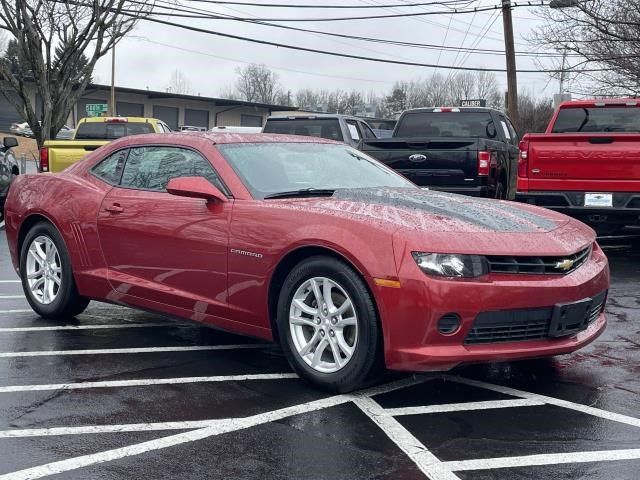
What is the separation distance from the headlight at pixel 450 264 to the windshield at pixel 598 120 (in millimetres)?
7426

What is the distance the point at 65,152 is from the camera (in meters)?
12.7

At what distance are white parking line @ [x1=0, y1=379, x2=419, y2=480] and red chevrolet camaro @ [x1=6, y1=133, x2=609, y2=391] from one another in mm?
205

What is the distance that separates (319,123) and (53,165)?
4388 millimetres

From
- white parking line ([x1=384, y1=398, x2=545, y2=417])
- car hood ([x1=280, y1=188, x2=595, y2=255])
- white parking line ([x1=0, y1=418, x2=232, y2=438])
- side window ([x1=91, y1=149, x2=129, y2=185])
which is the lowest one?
white parking line ([x1=0, y1=418, x2=232, y2=438])

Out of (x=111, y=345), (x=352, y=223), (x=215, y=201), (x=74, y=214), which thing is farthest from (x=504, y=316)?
(x=74, y=214)

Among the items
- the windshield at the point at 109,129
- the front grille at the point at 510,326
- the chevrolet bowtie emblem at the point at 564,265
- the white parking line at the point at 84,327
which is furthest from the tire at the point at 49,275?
the windshield at the point at 109,129

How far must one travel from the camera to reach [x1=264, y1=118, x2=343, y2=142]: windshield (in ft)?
44.9

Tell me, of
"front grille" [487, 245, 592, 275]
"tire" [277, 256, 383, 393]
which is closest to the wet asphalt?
"tire" [277, 256, 383, 393]

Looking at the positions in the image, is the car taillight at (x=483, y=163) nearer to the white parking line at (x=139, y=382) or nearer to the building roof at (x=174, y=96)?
the white parking line at (x=139, y=382)

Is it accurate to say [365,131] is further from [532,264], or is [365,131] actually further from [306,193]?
[532,264]

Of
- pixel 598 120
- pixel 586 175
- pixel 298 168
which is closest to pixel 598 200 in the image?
pixel 586 175

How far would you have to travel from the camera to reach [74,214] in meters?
6.02

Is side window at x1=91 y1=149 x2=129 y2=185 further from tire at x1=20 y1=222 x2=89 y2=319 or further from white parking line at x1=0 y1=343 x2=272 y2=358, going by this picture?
white parking line at x1=0 y1=343 x2=272 y2=358

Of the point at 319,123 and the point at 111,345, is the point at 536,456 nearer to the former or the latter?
the point at 111,345
